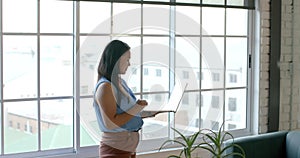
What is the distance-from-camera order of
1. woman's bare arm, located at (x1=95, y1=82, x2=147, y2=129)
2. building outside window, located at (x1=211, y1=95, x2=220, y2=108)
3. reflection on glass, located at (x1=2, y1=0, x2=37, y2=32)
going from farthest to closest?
building outside window, located at (x1=211, y1=95, x2=220, y2=108)
reflection on glass, located at (x1=2, y1=0, x2=37, y2=32)
woman's bare arm, located at (x1=95, y1=82, x2=147, y2=129)

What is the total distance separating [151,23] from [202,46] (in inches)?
21.9

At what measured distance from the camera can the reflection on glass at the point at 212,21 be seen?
4043 millimetres

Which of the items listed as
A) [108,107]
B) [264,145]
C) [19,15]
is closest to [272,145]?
[264,145]

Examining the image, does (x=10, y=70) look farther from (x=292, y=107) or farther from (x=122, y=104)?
(x=292, y=107)

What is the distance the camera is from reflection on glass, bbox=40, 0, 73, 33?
3.21m

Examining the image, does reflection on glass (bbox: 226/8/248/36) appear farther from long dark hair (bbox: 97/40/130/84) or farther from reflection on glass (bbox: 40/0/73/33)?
long dark hair (bbox: 97/40/130/84)

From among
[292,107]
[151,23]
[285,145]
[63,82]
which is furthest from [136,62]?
[292,107]

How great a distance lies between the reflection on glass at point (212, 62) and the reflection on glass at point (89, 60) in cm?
100

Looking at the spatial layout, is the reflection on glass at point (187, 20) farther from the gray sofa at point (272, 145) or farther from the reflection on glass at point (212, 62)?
the gray sofa at point (272, 145)

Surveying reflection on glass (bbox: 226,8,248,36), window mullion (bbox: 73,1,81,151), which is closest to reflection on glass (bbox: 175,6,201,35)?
reflection on glass (bbox: 226,8,248,36)

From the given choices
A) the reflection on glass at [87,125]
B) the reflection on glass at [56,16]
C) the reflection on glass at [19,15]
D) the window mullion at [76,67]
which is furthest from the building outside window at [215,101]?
the reflection on glass at [19,15]

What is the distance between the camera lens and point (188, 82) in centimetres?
397

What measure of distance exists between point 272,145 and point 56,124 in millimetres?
1639

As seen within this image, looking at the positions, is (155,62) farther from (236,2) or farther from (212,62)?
(236,2)
